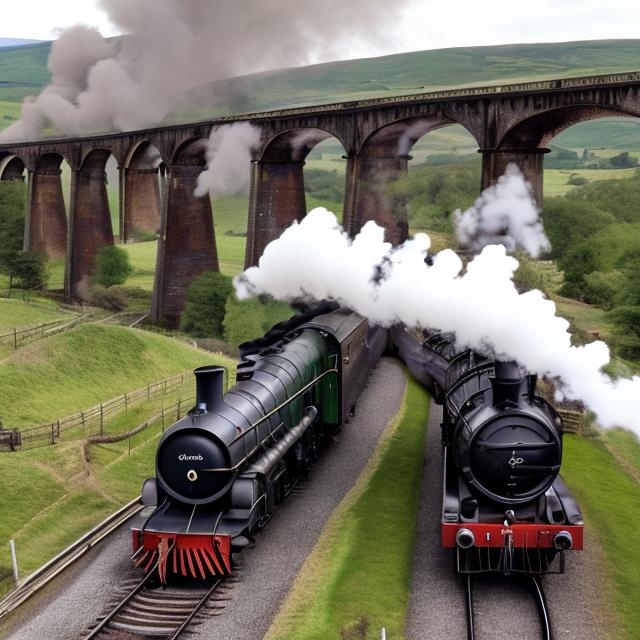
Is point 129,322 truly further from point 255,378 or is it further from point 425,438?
point 255,378

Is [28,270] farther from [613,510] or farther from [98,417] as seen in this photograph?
[613,510]

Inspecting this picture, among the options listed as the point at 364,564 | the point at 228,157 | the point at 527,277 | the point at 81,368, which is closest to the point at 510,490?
the point at 364,564

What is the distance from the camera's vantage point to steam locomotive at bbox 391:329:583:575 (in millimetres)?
15422

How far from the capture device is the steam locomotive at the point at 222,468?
16031 millimetres

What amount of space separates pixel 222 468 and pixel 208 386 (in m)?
1.56

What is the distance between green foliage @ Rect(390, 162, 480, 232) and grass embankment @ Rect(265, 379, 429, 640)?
136 feet

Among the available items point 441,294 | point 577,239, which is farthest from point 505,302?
point 577,239

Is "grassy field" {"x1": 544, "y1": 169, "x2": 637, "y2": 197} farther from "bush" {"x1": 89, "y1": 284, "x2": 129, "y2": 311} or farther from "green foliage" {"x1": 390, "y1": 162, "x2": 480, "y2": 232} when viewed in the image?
"bush" {"x1": 89, "y1": 284, "x2": 129, "y2": 311}

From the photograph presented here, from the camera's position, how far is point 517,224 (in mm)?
40375

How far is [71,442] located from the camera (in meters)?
26.3

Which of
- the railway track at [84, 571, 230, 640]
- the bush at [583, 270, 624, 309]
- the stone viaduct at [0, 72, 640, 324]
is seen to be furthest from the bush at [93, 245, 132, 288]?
the railway track at [84, 571, 230, 640]

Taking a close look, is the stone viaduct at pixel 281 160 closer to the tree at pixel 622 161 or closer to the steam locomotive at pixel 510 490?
the steam locomotive at pixel 510 490

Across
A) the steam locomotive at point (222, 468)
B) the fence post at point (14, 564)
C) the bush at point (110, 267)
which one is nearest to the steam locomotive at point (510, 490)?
the steam locomotive at point (222, 468)

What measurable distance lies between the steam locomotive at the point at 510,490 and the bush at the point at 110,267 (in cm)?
4881
